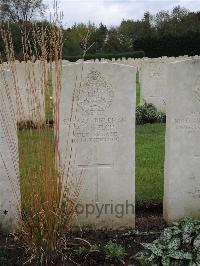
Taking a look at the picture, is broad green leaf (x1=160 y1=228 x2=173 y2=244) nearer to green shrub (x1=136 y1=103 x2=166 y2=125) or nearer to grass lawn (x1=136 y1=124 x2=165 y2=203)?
grass lawn (x1=136 y1=124 x2=165 y2=203)

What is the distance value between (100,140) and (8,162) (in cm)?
88

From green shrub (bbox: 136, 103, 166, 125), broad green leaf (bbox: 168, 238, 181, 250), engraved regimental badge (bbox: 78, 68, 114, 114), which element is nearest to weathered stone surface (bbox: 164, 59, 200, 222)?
engraved regimental badge (bbox: 78, 68, 114, 114)

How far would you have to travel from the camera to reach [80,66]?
4250mm

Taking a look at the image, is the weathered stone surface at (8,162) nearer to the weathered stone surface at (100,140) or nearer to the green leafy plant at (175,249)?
the weathered stone surface at (100,140)

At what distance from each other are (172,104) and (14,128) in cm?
150

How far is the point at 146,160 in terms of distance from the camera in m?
6.78

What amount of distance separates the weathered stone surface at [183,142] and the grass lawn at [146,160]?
25.7 inches

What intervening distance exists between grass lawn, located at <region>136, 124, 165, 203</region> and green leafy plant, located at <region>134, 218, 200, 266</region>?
1470 millimetres

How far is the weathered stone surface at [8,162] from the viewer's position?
411 cm

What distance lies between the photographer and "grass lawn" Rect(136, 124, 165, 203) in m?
5.40

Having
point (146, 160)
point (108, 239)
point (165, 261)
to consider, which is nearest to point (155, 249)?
point (165, 261)

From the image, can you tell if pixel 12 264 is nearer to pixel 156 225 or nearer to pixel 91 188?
pixel 91 188

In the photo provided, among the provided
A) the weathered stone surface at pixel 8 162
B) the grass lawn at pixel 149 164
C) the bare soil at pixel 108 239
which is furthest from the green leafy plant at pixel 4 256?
the grass lawn at pixel 149 164

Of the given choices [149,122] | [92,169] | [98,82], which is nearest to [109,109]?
[98,82]
